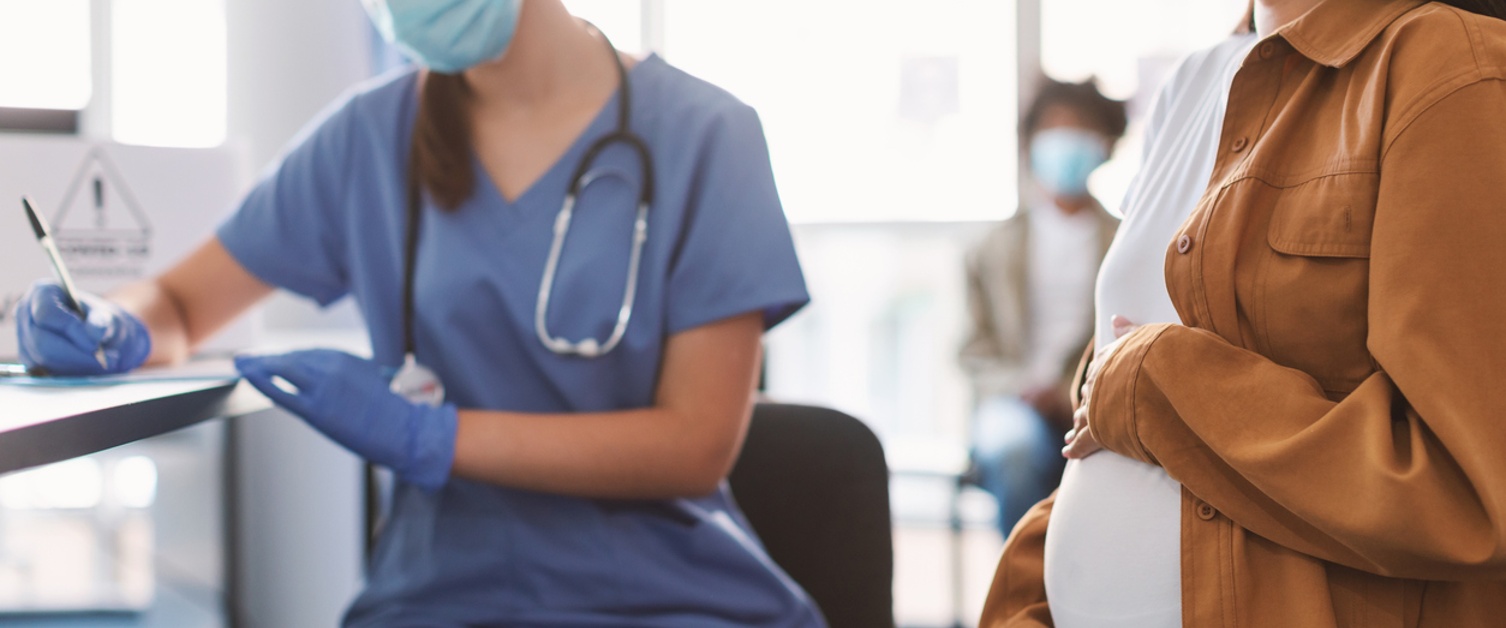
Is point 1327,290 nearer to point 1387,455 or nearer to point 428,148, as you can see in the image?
point 1387,455

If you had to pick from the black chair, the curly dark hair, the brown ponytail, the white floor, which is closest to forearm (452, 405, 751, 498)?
the black chair

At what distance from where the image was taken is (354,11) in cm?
190

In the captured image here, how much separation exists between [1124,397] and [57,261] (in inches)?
35.1

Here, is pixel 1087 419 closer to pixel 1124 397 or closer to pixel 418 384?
pixel 1124 397

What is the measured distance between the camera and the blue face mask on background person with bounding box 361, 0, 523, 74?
995 mm

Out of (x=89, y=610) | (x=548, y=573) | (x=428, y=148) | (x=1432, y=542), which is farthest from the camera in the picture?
(x=89, y=610)

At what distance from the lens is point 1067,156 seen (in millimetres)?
2697

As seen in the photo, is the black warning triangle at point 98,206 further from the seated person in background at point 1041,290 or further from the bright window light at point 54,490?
the bright window light at point 54,490

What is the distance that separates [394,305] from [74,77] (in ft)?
10.8

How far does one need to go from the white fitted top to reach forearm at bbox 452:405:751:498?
12.6 inches

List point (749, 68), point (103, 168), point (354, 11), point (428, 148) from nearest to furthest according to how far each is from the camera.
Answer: point (428, 148), point (103, 168), point (354, 11), point (749, 68)

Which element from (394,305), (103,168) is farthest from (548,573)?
→ (103,168)

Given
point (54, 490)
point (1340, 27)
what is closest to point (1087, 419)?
point (1340, 27)

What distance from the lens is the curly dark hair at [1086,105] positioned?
271 cm
